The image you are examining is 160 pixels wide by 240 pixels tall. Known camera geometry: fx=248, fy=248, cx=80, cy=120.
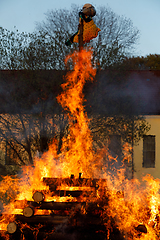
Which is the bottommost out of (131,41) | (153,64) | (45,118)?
(45,118)

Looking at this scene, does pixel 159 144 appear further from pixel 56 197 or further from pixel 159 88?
pixel 56 197

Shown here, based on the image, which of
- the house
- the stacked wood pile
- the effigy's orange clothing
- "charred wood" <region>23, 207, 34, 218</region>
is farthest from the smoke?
"charred wood" <region>23, 207, 34, 218</region>

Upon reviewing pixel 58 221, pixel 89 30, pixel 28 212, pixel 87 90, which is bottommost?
pixel 58 221

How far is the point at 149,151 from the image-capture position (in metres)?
14.0

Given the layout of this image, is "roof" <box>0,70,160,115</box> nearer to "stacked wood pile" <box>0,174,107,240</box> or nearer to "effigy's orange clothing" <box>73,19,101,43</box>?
"effigy's orange clothing" <box>73,19,101,43</box>

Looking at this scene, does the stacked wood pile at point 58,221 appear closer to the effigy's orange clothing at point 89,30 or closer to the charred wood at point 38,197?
the charred wood at point 38,197

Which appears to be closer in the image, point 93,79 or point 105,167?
point 93,79

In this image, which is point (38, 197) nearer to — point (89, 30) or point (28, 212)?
point (28, 212)

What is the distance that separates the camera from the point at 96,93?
10500 millimetres

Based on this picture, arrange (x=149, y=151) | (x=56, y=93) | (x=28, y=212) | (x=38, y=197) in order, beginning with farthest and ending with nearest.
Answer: (x=149, y=151) → (x=56, y=93) → (x=38, y=197) → (x=28, y=212)

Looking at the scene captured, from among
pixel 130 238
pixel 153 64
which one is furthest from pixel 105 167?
pixel 153 64

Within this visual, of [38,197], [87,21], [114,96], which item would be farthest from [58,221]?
[114,96]

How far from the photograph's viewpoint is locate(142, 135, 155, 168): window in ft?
45.4

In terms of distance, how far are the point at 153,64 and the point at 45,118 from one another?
18598 millimetres
